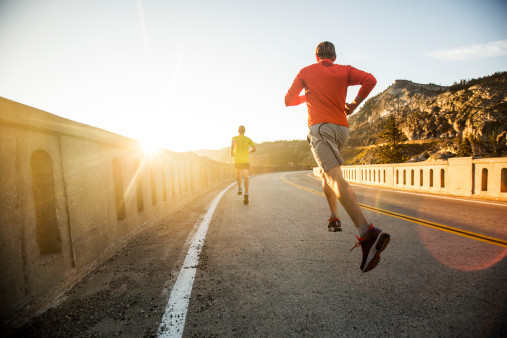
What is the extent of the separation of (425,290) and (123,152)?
4.33 metres

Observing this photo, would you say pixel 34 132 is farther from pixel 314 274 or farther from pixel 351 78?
pixel 351 78

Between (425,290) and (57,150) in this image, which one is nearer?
(425,290)

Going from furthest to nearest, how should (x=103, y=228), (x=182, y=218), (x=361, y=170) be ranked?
(x=361, y=170)
(x=182, y=218)
(x=103, y=228)

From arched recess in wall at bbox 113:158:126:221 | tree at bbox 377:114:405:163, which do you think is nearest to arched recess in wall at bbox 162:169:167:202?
arched recess in wall at bbox 113:158:126:221

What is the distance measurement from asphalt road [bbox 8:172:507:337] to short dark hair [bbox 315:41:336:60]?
2.35 m

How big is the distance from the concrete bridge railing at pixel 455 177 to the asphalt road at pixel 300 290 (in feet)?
14.9

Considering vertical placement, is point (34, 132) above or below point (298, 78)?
below

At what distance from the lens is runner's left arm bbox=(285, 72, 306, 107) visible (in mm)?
3012

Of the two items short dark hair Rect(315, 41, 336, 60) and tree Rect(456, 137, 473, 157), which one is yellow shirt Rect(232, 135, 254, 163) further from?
tree Rect(456, 137, 473, 157)

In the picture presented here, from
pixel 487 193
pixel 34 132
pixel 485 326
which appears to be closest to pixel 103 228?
pixel 34 132

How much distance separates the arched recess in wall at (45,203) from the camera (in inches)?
86.0

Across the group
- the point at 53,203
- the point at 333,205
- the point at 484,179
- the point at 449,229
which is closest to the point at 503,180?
the point at 484,179

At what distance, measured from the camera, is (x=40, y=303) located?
205 cm

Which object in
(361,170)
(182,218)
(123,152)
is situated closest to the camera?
(123,152)
